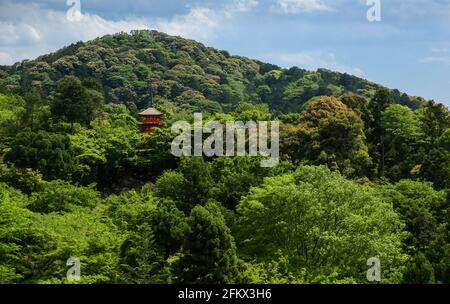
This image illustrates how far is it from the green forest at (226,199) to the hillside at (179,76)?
29477 mm

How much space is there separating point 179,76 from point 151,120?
129 feet

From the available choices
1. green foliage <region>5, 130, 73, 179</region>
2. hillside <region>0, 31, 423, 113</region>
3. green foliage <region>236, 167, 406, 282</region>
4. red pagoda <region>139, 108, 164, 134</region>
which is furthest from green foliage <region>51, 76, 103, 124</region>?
hillside <region>0, 31, 423, 113</region>

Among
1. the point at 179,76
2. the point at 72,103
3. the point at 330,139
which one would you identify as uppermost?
the point at 179,76

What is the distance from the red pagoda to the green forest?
2.15ft

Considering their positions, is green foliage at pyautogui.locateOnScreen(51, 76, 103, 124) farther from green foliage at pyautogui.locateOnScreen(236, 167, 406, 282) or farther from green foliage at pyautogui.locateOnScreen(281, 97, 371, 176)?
green foliage at pyautogui.locateOnScreen(236, 167, 406, 282)

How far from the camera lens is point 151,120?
144 ft

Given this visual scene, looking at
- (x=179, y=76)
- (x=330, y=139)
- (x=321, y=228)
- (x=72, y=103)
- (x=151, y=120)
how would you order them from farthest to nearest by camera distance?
(x=179, y=76) → (x=151, y=120) → (x=72, y=103) → (x=330, y=139) → (x=321, y=228)

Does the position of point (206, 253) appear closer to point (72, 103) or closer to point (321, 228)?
point (321, 228)

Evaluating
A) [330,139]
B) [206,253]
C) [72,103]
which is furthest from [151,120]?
[206,253]

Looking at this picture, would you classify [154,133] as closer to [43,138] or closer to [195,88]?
[43,138]

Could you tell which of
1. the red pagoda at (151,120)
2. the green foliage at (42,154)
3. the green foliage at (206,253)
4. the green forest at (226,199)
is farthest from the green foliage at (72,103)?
the green foliage at (206,253)

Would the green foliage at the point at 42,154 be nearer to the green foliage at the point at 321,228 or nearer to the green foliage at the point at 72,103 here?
the green foliage at the point at 72,103
